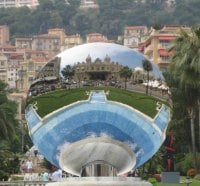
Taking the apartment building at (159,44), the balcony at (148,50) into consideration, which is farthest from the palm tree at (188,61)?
the balcony at (148,50)

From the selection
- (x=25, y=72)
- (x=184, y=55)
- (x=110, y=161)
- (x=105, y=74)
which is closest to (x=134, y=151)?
(x=110, y=161)

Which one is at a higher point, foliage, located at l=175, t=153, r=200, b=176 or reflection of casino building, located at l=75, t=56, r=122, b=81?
reflection of casino building, located at l=75, t=56, r=122, b=81

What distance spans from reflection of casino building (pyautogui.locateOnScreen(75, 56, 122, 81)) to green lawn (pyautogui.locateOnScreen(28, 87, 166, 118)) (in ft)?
0.43

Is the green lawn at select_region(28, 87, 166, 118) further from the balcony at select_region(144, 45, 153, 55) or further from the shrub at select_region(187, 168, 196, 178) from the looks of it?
the balcony at select_region(144, 45, 153, 55)

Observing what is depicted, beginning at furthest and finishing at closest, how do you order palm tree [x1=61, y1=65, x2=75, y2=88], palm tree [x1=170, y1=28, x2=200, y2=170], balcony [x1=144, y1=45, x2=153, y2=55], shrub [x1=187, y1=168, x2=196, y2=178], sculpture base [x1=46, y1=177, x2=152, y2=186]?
1. balcony [x1=144, y1=45, x2=153, y2=55]
2. shrub [x1=187, y1=168, x2=196, y2=178]
3. palm tree [x1=170, y1=28, x2=200, y2=170]
4. palm tree [x1=61, y1=65, x2=75, y2=88]
5. sculpture base [x1=46, y1=177, x2=152, y2=186]

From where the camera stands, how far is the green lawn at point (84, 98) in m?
9.88

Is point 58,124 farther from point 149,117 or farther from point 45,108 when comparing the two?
point 149,117

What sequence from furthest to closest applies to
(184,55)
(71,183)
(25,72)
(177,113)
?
(25,72) < (177,113) < (184,55) < (71,183)

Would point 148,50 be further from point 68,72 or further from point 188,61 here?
point 68,72

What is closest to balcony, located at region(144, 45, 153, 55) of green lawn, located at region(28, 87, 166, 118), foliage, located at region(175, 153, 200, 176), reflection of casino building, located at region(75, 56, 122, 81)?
foliage, located at region(175, 153, 200, 176)

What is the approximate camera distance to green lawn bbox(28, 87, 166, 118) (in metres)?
9.88

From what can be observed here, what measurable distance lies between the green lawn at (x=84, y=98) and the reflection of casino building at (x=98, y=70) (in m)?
0.13

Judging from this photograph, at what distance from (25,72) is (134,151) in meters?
174

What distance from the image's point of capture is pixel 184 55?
40.6 m
